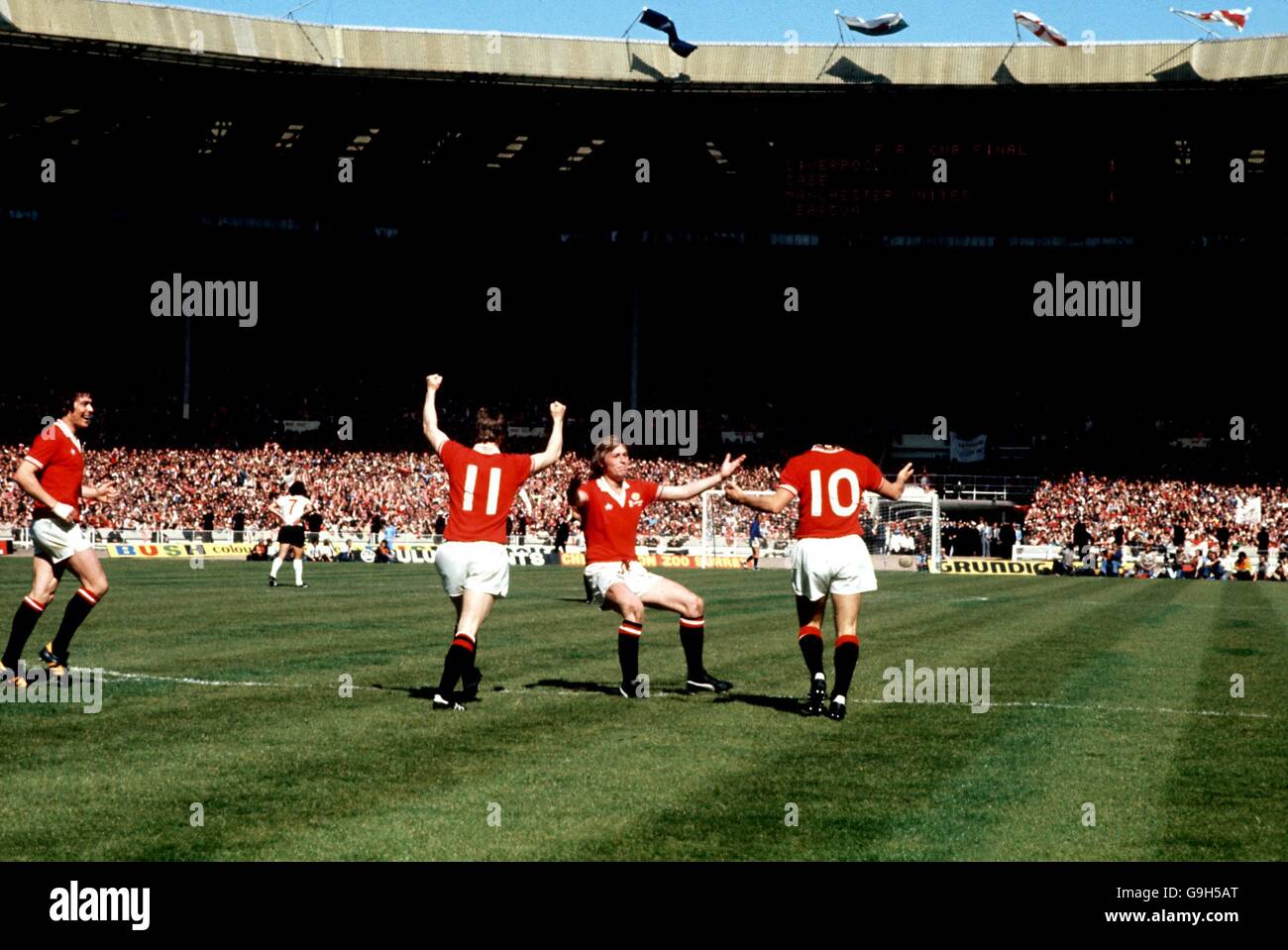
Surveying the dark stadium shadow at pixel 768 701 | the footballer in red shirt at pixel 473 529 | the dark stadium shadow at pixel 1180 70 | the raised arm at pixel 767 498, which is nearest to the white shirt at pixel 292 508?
the dark stadium shadow at pixel 768 701

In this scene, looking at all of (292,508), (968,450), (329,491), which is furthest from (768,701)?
(968,450)

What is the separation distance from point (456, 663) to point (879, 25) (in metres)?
54.8

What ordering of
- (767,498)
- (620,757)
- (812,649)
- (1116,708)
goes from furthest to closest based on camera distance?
1. (1116,708)
2. (812,649)
3. (767,498)
4. (620,757)

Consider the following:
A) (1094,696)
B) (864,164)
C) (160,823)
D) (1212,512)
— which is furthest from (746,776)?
(864,164)

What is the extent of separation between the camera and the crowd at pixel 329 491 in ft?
186

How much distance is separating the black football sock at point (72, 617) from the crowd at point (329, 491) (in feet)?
136

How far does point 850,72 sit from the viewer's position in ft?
217

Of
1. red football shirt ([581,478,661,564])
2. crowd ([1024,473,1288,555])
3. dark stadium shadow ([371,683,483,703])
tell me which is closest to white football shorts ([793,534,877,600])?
red football shirt ([581,478,661,564])

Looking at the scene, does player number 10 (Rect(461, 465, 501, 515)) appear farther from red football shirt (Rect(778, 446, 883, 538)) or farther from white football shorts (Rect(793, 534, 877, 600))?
white football shorts (Rect(793, 534, 877, 600))

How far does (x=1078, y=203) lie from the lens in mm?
65750

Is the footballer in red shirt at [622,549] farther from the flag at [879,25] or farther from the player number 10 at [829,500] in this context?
the flag at [879,25]

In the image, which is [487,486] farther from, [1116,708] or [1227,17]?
[1227,17]

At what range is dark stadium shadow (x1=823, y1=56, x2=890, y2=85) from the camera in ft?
217
